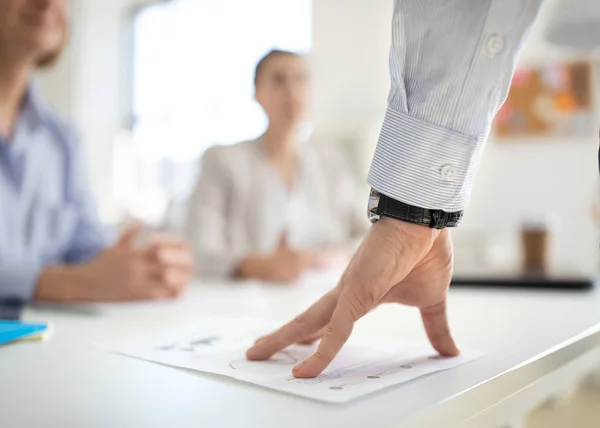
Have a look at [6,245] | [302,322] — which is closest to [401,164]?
[302,322]

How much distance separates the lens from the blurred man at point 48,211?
102 centimetres

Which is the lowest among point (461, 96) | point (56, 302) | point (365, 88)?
point (56, 302)

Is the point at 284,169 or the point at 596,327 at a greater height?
the point at 284,169

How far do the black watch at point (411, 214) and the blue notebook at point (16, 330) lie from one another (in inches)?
16.3

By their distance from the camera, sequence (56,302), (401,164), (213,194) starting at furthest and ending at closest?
(213,194), (56,302), (401,164)

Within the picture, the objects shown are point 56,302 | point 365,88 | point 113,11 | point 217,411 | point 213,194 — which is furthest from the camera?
point 113,11

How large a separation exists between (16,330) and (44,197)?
772 mm

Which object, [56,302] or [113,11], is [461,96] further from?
[113,11]

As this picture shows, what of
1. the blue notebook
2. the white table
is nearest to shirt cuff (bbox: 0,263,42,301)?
the white table

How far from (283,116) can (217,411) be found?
1.63 meters

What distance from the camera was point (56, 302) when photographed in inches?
39.6

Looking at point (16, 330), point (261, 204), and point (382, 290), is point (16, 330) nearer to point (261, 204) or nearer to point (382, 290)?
point (382, 290)

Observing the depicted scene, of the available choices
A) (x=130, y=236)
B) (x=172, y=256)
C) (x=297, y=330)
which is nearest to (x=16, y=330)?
(x=297, y=330)

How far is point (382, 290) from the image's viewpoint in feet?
1.62
